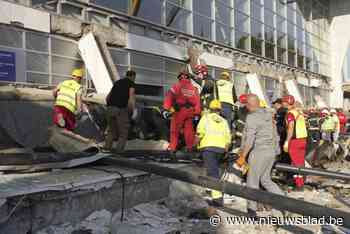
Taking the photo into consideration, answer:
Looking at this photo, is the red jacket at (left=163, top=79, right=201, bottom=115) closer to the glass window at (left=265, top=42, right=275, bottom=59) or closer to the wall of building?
the glass window at (left=265, top=42, right=275, bottom=59)

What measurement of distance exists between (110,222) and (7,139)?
4485 millimetres

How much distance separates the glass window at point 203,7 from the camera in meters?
17.3

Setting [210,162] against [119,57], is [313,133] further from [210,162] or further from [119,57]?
[210,162]

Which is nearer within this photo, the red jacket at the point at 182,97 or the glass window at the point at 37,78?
the red jacket at the point at 182,97

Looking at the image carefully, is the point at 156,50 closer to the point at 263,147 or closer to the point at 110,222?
the point at 263,147

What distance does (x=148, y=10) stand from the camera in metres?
14.7

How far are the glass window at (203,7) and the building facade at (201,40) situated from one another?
0.14 ft

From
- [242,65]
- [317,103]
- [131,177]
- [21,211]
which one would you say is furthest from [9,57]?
[317,103]

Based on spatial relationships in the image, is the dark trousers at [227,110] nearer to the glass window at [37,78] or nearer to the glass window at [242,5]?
the glass window at [37,78]

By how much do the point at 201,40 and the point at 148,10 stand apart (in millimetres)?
3393

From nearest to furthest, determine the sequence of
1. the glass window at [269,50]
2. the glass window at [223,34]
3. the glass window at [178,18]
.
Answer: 1. the glass window at [178,18]
2. the glass window at [223,34]
3. the glass window at [269,50]

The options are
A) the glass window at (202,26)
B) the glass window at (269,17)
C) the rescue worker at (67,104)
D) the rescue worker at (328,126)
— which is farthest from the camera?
the glass window at (269,17)

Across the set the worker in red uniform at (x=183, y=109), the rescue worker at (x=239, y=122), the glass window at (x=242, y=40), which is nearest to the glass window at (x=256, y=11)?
the glass window at (x=242, y=40)

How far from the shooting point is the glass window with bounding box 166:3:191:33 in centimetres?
1573
